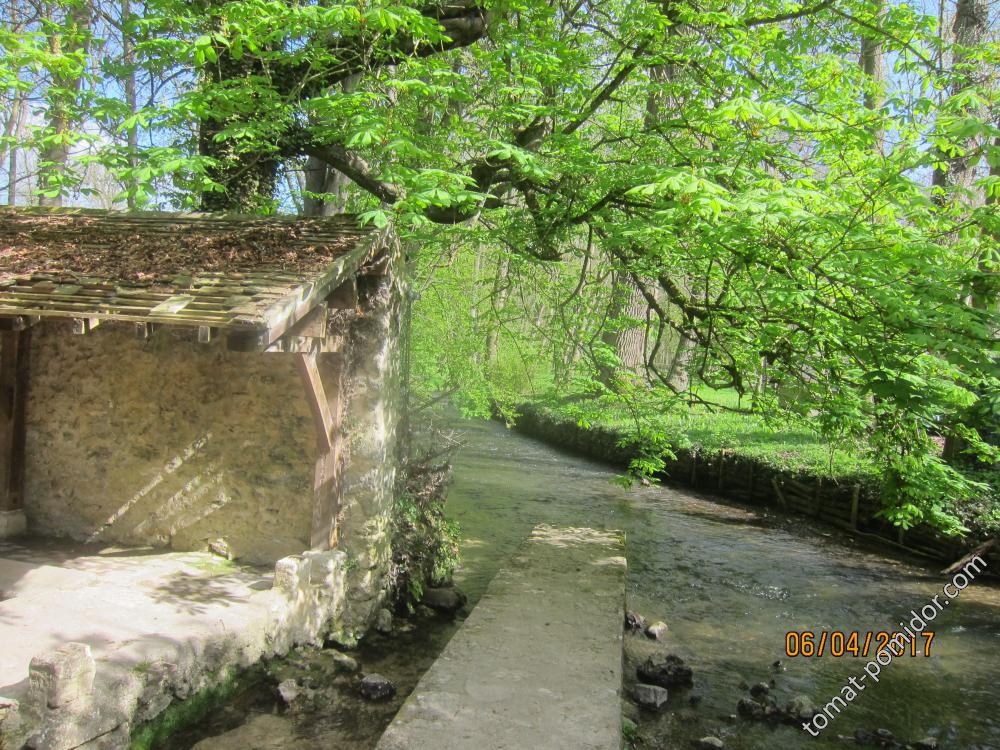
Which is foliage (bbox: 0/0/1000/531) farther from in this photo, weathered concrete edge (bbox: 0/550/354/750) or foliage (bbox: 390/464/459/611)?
weathered concrete edge (bbox: 0/550/354/750)

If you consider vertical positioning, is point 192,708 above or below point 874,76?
below

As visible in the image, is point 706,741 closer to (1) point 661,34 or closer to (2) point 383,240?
(2) point 383,240

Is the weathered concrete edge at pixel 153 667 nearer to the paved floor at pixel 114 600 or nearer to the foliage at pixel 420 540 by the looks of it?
the paved floor at pixel 114 600

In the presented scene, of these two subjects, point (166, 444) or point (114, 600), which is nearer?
point (114, 600)

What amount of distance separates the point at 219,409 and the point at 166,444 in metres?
0.62

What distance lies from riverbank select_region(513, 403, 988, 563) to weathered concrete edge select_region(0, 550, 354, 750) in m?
3.96

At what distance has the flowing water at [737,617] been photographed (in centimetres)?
542

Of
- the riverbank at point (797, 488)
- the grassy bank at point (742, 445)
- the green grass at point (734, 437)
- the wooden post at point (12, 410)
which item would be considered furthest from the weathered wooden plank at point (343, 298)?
the green grass at point (734, 437)

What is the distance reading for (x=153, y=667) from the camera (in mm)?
4266

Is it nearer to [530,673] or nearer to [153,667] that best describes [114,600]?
[153,667]

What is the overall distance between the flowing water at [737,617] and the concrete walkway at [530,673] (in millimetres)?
634

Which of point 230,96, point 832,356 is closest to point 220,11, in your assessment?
point 230,96

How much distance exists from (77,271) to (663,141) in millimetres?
5466

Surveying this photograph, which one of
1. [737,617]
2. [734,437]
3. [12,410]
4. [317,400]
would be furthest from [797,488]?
[12,410]
